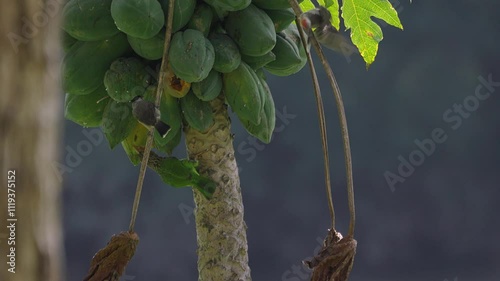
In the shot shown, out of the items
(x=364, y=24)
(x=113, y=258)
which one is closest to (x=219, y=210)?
(x=113, y=258)

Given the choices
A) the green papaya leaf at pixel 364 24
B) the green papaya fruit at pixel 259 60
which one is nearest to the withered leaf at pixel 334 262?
the green papaya fruit at pixel 259 60

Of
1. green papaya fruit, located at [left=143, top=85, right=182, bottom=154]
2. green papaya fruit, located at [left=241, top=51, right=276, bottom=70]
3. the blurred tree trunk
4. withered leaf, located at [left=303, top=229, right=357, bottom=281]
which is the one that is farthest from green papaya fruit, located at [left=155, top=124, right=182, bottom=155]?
the blurred tree trunk

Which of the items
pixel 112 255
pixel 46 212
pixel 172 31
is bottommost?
pixel 112 255

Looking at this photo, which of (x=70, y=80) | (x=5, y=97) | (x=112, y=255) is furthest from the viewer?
(x=70, y=80)

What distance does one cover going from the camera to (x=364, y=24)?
0.98m

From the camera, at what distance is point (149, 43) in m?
0.76

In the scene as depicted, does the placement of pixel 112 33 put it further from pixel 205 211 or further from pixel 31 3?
pixel 31 3

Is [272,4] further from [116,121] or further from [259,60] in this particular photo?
[116,121]

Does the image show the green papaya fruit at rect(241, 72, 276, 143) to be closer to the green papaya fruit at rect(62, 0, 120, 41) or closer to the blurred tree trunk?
the green papaya fruit at rect(62, 0, 120, 41)

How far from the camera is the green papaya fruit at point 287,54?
2.74 feet

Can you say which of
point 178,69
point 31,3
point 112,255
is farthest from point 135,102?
point 31,3

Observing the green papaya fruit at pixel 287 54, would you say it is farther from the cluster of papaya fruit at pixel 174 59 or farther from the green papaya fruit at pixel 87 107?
the green papaya fruit at pixel 87 107

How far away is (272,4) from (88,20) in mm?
193

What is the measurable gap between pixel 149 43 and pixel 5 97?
1.59ft
